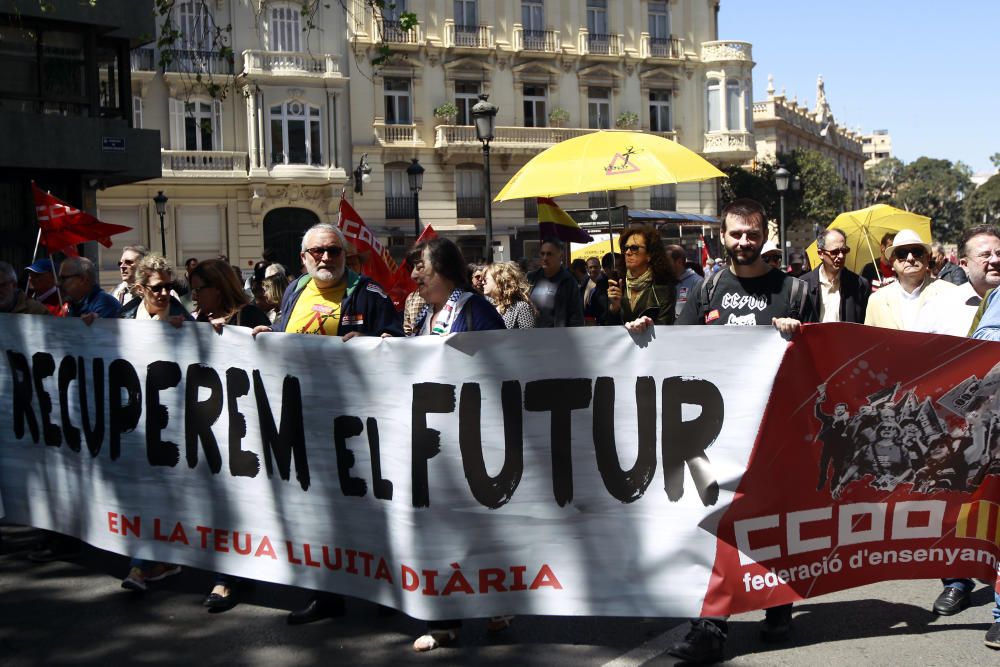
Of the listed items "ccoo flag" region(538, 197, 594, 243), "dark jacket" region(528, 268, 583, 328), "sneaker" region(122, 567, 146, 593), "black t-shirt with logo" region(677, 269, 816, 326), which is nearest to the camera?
"black t-shirt with logo" region(677, 269, 816, 326)

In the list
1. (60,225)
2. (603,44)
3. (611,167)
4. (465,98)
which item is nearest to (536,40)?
(603,44)

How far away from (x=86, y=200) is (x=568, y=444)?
63.9ft

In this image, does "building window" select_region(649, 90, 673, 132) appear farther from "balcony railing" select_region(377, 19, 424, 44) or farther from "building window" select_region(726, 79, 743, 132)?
"balcony railing" select_region(377, 19, 424, 44)

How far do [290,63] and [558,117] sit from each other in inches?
398

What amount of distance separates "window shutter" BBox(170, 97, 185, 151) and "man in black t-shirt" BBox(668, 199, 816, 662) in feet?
109

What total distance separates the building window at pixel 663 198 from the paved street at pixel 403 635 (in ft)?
125

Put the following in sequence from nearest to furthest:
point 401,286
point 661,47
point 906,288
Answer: point 906,288 < point 401,286 < point 661,47

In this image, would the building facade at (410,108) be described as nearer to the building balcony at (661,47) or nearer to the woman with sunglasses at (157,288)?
the building balcony at (661,47)

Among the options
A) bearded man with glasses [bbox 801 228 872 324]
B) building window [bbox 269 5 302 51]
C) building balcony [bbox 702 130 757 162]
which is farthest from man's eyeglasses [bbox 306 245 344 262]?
building balcony [bbox 702 130 757 162]

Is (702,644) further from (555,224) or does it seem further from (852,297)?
(555,224)

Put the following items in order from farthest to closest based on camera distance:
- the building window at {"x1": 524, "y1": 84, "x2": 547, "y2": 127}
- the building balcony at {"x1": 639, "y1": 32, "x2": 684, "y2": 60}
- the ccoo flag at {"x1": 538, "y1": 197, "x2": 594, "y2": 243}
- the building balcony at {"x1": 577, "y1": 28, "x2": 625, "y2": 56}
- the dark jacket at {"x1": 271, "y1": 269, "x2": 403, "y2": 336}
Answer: the building balcony at {"x1": 639, "y1": 32, "x2": 684, "y2": 60}
the building balcony at {"x1": 577, "y1": 28, "x2": 625, "y2": 56}
the building window at {"x1": 524, "y1": 84, "x2": 547, "y2": 127}
the ccoo flag at {"x1": 538, "y1": 197, "x2": 594, "y2": 243}
the dark jacket at {"x1": 271, "y1": 269, "x2": 403, "y2": 336}

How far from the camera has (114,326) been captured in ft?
19.6

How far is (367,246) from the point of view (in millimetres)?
10000

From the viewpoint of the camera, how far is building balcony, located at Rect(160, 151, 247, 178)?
35219 mm
